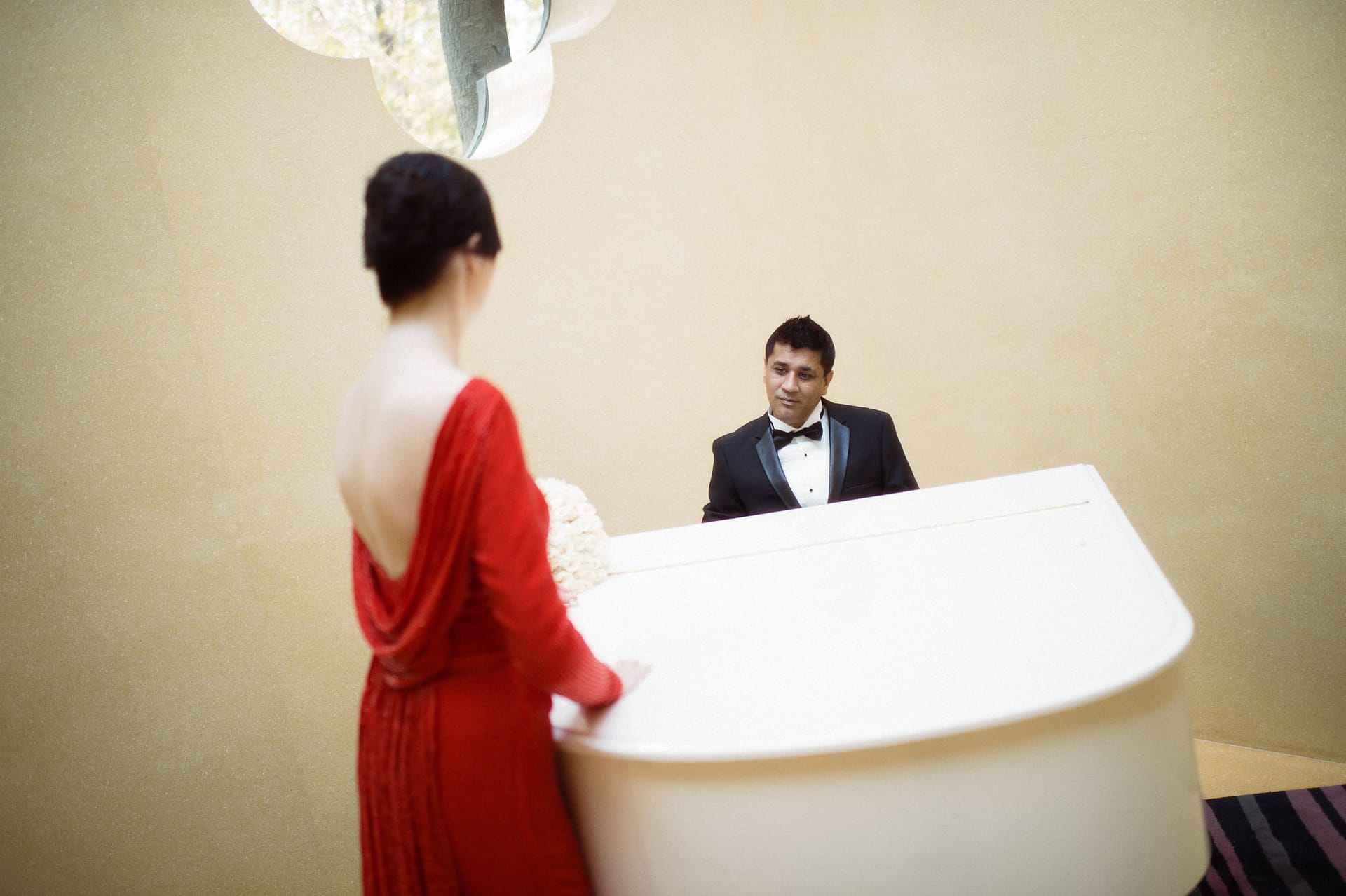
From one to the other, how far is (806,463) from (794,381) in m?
0.28

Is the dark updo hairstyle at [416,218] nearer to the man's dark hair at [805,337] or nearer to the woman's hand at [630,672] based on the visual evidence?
the woman's hand at [630,672]

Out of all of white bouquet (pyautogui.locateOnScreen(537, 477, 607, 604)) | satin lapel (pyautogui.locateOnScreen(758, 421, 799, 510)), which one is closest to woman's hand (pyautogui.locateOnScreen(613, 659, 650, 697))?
white bouquet (pyautogui.locateOnScreen(537, 477, 607, 604))

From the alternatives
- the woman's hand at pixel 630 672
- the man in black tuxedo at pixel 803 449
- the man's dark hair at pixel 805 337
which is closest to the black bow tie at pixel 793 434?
the man in black tuxedo at pixel 803 449

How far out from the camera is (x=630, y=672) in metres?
1.45

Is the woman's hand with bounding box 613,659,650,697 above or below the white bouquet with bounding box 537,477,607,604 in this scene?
below

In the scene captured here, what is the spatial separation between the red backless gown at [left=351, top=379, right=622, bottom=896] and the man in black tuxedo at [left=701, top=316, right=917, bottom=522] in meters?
1.42

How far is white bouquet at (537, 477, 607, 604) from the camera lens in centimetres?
184

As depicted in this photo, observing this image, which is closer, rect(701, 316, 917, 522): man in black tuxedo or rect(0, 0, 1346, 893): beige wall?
rect(0, 0, 1346, 893): beige wall

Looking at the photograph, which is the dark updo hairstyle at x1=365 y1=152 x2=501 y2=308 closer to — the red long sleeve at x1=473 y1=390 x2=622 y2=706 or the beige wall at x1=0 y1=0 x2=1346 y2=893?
Result: the red long sleeve at x1=473 y1=390 x2=622 y2=706

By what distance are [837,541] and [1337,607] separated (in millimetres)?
1822

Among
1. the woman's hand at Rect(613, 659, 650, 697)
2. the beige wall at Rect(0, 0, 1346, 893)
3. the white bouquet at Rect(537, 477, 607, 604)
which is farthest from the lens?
the beige wall at Rect(0, 0, 1346, 893)

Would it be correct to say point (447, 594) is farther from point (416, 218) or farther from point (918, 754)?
point (918, 754)

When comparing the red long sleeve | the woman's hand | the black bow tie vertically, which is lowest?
the woman's hand

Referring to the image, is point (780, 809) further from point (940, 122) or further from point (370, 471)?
point (940, 122)
